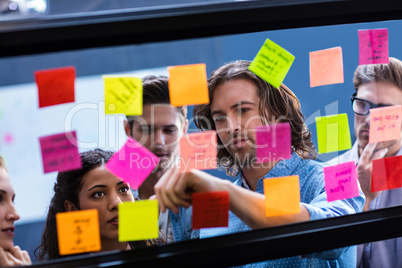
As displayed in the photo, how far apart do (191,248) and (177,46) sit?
74 centimetres

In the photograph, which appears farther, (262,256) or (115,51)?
(115,51)

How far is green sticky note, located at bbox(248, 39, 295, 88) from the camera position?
138 cm

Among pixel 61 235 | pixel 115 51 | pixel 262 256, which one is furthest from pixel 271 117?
pixel 61 235

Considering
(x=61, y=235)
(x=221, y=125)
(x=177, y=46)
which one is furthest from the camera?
(x=177, y=46)

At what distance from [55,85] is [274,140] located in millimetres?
694

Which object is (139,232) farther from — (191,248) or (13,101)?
(13,101)

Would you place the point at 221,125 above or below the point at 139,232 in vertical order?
above

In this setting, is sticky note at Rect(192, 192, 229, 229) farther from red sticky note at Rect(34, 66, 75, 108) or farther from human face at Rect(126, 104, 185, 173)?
red sticky note at Rect(34, 66, 75, 108)

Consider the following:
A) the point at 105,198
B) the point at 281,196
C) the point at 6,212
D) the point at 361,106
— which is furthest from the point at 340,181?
the point at 6,212

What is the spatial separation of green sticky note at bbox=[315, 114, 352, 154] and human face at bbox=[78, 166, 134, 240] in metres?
0.68

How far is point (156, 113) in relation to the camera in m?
1.42

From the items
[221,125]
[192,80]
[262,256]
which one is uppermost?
[192,80]

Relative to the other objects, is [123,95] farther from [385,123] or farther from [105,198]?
[385,123]

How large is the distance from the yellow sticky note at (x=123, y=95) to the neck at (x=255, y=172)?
53 centimetres
